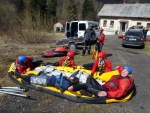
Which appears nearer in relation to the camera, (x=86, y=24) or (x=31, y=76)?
(x=31, y=76)

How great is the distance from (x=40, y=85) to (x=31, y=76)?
458 millimetres

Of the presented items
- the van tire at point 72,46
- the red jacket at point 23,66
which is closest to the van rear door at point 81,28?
the van tire at point 72,46

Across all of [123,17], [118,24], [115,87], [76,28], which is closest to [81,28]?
[76,28]

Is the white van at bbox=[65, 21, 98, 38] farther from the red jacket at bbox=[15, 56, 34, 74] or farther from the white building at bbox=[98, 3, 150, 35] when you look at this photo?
the white building at bbox=[98, 3, 150, 35]

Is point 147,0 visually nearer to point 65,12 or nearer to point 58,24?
point 65,12

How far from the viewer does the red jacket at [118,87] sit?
548cm

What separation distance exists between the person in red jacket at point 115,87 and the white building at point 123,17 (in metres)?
29.9

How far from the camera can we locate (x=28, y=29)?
1669cm

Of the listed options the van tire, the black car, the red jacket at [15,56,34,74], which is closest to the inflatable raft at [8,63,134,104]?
the red jacket at [15,56,34,74]

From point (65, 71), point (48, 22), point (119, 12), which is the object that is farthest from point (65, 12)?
point (65, 71)

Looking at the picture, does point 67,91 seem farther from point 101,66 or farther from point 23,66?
point 23,66

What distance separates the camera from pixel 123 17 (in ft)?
116

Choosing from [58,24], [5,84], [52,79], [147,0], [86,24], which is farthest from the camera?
[147,0]

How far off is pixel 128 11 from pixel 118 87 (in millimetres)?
32528
